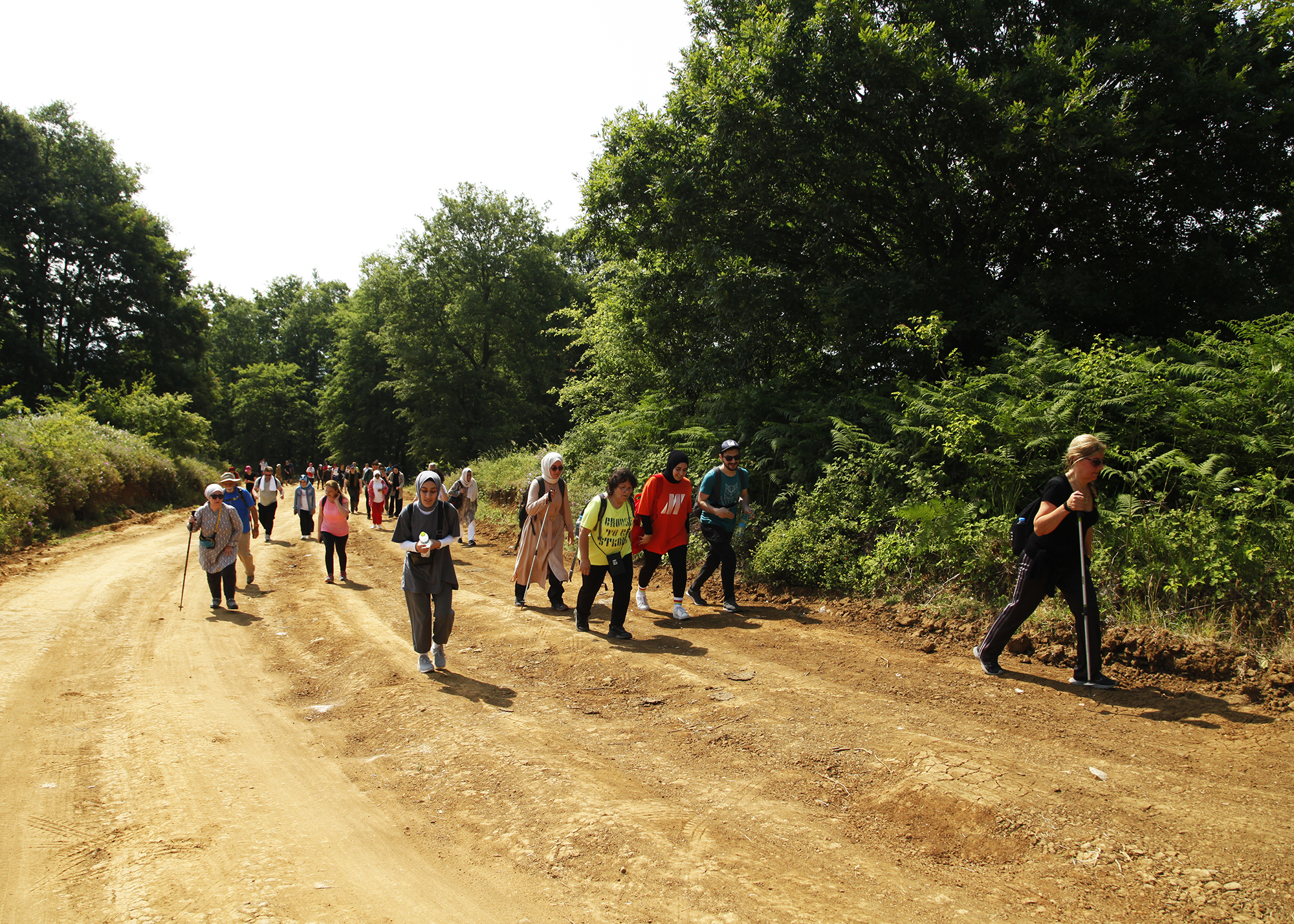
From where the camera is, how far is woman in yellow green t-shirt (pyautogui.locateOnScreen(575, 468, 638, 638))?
8.10 meters

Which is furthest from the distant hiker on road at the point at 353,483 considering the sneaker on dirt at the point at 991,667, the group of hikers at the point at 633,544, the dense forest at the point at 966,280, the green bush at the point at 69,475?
the sneaker on dirt at the point at 991,667

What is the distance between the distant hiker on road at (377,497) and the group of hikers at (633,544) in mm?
8863

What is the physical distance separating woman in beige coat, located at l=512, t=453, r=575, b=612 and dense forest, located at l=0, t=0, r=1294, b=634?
299 cm

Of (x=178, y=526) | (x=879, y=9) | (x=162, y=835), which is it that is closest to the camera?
(x=162, y=835)

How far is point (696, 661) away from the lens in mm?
7129

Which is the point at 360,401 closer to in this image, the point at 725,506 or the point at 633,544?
the point at 633,544

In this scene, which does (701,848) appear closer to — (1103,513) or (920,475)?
(1103,513)

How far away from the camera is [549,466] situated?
9477 millimetres

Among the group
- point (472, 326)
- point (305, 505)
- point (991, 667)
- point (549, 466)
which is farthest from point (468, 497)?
point (472, 326)

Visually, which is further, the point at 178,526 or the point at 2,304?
the point at 2,304

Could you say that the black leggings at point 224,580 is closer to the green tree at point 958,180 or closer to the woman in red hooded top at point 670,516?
the woman in red hooded top at point 670,516

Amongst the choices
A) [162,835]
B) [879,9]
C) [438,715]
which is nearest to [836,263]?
[879,9]

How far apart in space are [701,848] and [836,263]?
10602mm

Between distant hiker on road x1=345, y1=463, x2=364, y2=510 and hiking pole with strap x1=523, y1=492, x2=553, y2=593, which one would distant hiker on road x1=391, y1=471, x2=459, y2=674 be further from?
distant hiker on road x1=345, y1=463, x2=364, y2=510
